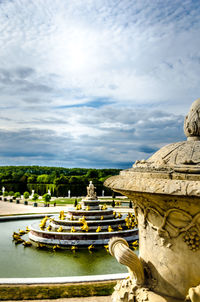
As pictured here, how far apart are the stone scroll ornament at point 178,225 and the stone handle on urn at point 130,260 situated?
1.20 ft

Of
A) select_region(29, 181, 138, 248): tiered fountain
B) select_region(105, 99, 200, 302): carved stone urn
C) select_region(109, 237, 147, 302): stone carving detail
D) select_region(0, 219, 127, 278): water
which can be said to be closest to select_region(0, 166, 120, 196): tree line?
select_region(29, 181, 138, 248): tiered fountain

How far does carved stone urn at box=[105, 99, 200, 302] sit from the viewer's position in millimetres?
2359

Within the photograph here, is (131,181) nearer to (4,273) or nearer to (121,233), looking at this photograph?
(4,273)

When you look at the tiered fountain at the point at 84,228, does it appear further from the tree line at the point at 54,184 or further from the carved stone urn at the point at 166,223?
the tree line at the point at 54,184

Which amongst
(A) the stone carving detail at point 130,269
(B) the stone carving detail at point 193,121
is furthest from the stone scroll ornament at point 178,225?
(B) the stone carving detail at point 193,121

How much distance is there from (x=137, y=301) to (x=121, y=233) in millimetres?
9509

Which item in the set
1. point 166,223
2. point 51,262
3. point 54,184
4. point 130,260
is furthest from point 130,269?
point 54,184

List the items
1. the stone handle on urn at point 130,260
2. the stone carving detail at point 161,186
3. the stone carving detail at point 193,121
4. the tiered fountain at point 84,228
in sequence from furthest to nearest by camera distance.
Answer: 1. the tiered fountain at point 84,228
2. the stone carving detail at point 193,121
3. the stone handle on urn at point 130,260
4. the stone carving detail at point 161,186

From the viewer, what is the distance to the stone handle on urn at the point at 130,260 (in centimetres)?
265

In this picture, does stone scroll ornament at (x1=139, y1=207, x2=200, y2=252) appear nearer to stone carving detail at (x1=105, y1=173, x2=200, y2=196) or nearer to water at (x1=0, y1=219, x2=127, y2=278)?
stone carving detail at (x1=105, y1=173, x2=200, y2=196)

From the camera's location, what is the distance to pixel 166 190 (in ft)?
7.48

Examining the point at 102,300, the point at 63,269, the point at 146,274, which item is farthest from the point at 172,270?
the point at 63,269

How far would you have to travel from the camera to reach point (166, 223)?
2529mm

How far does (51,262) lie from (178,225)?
8.00m
